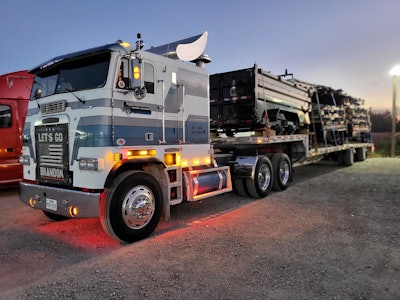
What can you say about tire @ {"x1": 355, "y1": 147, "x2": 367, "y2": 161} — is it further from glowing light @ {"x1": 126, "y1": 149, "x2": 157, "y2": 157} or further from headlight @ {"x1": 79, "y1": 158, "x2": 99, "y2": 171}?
headlight @ {"x1": 79, "y1": 158, "x2": 99, "y2": 171}

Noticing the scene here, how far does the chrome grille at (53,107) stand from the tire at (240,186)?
4515mm

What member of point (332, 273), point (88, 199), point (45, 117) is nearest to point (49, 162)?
point (45, 117)

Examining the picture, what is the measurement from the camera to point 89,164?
15.0 feet

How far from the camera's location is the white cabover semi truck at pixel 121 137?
4.65 meters

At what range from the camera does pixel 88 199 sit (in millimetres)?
4520

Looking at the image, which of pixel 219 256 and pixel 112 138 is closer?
pixel 219 256

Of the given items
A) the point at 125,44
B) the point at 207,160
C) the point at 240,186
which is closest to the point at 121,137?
the point at 125,44

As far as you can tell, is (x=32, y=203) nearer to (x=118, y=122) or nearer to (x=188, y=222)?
(x=118, y=122)

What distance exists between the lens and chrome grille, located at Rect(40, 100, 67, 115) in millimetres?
5031

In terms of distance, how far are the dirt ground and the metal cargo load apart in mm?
2628

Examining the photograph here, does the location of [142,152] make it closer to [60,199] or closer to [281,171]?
[60,199]

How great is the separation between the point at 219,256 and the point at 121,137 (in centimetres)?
219

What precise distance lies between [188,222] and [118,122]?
2368 millimetres

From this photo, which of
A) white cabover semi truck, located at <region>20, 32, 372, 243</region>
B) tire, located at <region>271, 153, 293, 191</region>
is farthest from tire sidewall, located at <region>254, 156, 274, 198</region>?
white cabover semi truck, located at <region>20, 32, 372, 243</region>
